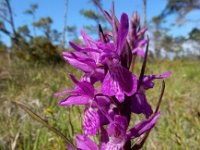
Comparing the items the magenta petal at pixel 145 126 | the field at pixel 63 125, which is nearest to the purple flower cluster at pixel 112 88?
the magenta petal at pixel 145 126

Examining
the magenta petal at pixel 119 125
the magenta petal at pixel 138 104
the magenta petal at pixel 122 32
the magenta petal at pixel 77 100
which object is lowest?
the magenta petal at pixel 119 125

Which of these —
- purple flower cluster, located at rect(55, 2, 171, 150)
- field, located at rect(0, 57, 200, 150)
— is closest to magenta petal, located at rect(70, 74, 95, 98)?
purple flower cluster, located at rect(55, 2, 171, 150)

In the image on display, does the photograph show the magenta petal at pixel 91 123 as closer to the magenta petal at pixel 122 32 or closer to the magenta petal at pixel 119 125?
the magenta petal at pixel 119 125

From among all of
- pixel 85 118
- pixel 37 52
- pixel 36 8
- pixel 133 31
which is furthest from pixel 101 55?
pixel 36 8

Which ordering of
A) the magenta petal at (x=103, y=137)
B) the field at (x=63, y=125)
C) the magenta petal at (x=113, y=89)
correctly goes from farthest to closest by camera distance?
the field at (x=63, y=125) < the magenta petal at (x=103, y=137) < the magenta petal at (x=113, y=89)

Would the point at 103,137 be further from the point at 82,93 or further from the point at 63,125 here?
the point at 63,125

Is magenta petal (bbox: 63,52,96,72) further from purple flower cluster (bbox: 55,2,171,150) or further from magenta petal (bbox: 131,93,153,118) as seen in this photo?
magenta petal (bbox: 131,93,153,118)

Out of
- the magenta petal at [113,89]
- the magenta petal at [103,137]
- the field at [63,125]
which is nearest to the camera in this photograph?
the magenta petal at [113,89]

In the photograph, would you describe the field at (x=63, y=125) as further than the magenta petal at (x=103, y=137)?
Yes
